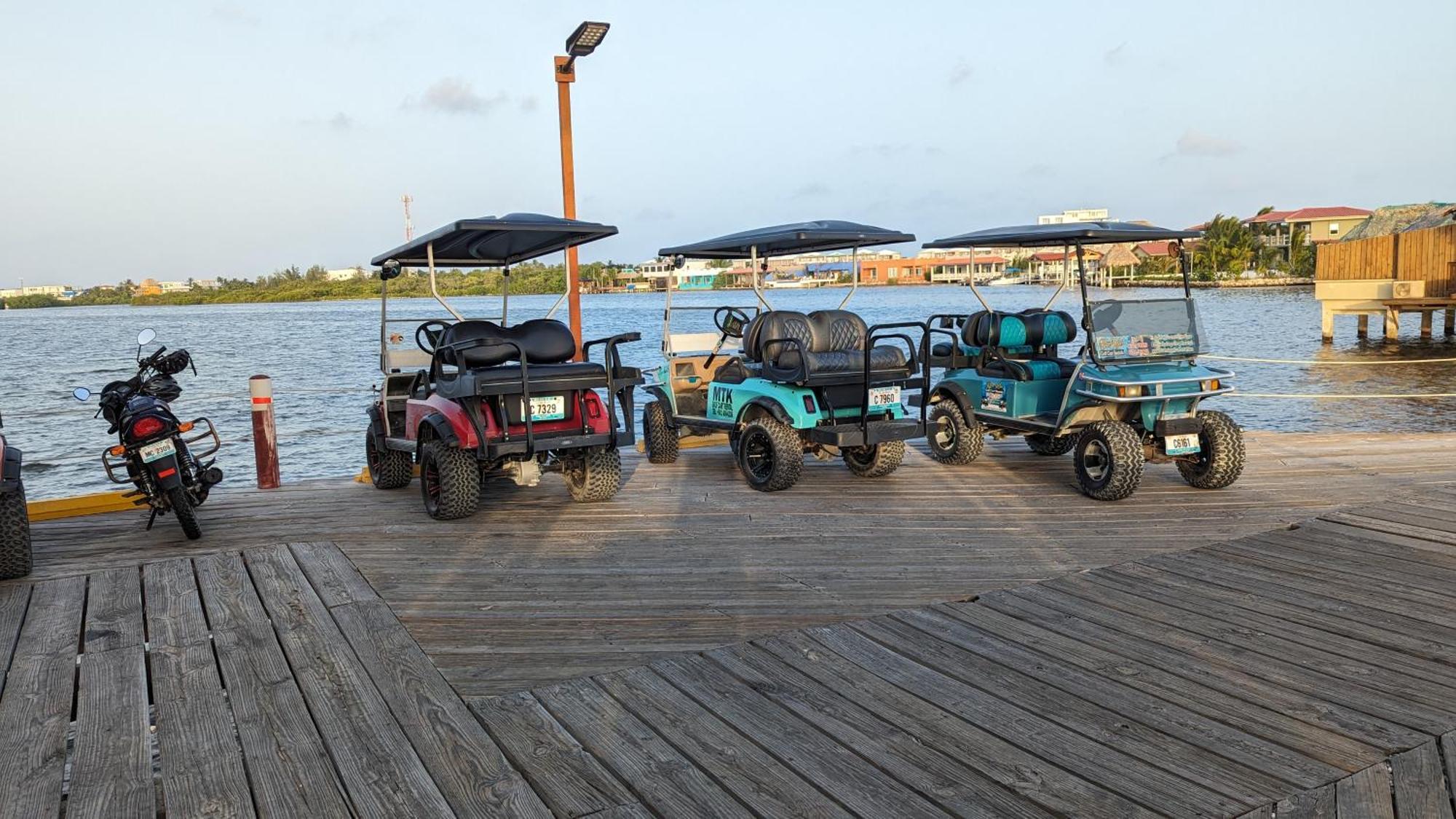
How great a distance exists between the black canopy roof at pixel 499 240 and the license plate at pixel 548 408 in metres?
1.01

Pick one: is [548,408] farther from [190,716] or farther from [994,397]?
[994,397]

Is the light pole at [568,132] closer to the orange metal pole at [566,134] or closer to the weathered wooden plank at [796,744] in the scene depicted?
the orange metal pole at [566,134]

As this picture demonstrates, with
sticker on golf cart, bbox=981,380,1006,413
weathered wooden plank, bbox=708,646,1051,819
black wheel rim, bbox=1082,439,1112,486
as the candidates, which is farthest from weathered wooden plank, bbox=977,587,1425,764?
sticker on golf cart, bbox=981,380,1006,413

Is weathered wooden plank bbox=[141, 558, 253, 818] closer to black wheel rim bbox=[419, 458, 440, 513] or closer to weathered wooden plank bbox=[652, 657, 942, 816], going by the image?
weathered wooden plank bbox=[652, 657, 942, 816]

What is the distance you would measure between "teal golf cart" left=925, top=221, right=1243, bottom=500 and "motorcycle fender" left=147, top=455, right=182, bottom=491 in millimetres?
4717

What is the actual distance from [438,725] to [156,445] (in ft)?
11.5

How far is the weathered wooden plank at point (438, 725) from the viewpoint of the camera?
2.74m

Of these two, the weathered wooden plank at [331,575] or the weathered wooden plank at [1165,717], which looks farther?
the weathered wooden plank at [331,575]

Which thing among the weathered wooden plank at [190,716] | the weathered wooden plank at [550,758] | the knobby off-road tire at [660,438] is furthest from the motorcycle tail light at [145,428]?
the knobby off-road tire at [660,438]

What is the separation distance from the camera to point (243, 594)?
4652 mm

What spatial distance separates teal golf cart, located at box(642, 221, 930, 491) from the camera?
7.15m

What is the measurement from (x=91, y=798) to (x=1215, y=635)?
367 cm

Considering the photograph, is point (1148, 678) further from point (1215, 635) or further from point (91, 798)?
point (91, 798)

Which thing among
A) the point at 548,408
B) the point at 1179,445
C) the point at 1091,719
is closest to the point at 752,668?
the point at 1091,719
